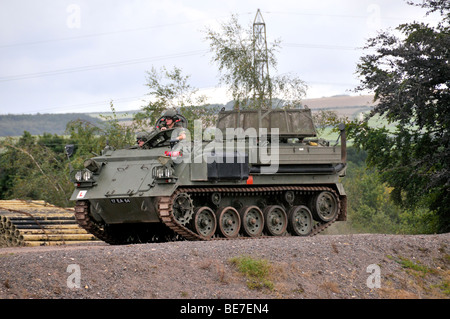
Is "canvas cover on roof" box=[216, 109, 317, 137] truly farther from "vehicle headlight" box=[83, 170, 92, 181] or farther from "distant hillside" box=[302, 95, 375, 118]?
"distant hillside" box=[302, 95, 375, 118]

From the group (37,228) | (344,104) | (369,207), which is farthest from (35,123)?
(37,228)

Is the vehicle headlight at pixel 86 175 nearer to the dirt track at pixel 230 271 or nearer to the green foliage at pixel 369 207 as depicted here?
the dirt track at pixel 230 271

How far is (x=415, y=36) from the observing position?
2225cm

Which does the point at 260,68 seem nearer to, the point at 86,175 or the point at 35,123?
the point at 86,175

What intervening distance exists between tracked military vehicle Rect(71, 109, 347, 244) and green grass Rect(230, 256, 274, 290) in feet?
12.3

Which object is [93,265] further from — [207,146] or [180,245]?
[207,146]

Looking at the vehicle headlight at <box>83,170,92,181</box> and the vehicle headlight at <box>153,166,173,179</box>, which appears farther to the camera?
the vehicle headlight at <box>83,170,92,181</box>

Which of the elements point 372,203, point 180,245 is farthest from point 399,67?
point 372,203

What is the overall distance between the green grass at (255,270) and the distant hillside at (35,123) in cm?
11058

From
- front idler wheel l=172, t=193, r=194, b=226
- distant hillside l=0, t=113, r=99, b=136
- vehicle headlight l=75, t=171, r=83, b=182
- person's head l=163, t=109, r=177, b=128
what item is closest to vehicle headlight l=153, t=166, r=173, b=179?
front idler wheel l=172, t=193, r=194, b=226

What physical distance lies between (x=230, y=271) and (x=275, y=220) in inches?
255

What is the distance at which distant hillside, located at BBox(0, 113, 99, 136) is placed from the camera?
398 ft

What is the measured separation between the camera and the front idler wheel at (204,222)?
15438mm
